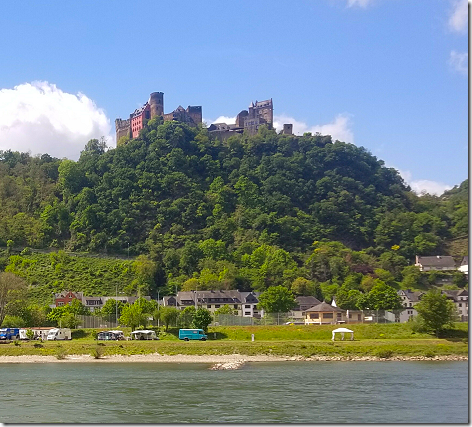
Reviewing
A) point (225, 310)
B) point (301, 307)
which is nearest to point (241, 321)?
point (225, 310)

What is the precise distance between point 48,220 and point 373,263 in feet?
184

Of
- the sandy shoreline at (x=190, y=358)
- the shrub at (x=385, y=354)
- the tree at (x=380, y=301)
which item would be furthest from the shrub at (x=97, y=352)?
the tree at (x=380, y=301)

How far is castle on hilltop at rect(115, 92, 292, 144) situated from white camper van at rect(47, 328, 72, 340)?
93.0 m

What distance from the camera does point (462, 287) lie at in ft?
317

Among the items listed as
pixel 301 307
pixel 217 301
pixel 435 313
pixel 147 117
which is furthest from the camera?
pixel 147 117

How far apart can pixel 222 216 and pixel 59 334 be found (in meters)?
61.2

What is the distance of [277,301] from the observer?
77000 millimetres

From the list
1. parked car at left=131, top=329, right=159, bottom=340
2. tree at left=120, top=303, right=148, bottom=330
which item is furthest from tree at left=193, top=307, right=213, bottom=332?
tree at left=120, top=303, right=148, bottom=330

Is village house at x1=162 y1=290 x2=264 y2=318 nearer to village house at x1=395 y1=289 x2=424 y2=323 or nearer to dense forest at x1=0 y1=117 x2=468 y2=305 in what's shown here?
dense forest at x1=0 y1=117 x2=468 y2=305

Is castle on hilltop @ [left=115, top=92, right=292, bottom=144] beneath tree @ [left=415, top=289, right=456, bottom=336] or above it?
above

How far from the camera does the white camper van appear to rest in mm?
60188

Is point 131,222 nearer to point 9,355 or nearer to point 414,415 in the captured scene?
point 9,355

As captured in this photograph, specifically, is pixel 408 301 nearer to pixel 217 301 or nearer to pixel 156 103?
pixel 217 301

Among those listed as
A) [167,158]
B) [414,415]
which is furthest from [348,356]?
[167,158]
